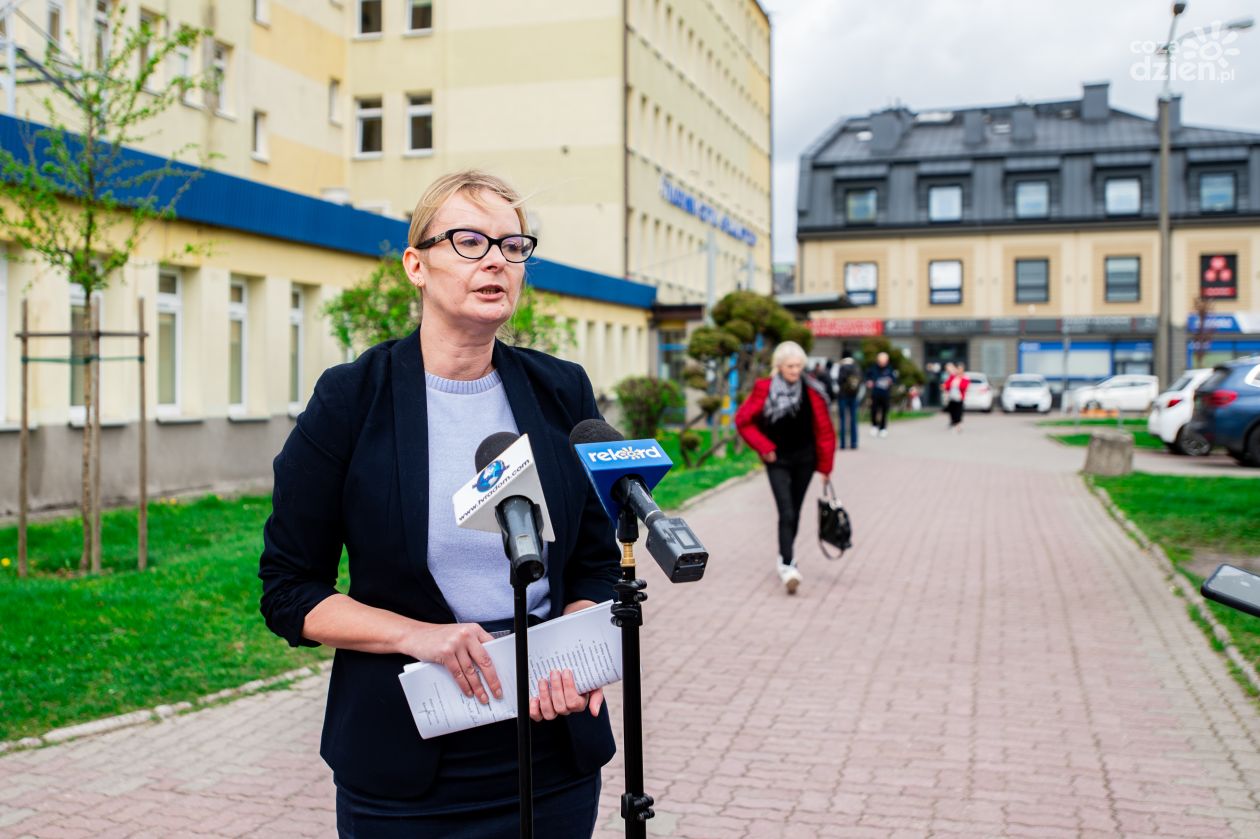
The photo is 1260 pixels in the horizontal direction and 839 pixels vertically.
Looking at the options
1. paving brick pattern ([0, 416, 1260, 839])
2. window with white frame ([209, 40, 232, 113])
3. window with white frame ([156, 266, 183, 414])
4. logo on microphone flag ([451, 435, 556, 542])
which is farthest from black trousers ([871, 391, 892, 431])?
logo on microphone flag ([451, 435, 556, 542])

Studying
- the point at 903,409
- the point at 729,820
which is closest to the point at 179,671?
the point at 729,820

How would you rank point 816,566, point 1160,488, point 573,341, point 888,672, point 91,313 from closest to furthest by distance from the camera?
point 888,672
point 91,313
point 816,566
point 1160,488
point 573,341

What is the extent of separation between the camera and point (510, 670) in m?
2.37

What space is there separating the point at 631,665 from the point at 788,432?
9.31 meters

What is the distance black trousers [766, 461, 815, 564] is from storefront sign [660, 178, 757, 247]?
127 ft

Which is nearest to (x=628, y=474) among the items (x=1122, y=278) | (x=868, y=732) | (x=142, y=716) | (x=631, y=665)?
(x=631, y=665)

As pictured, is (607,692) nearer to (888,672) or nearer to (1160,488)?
(888,672)

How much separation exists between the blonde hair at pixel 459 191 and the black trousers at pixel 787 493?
8885 millimetres

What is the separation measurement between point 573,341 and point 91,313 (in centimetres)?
1056

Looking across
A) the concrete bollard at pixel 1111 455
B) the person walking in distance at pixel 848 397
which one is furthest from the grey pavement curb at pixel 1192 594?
the person walking in distance at pixel 848 397

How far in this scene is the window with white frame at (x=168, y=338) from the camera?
61.4 feet

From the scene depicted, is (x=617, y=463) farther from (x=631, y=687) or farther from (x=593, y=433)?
(x=631, y=687)

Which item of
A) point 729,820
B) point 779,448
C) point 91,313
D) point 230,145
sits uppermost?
point 230,145

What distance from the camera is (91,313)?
11031 mm
